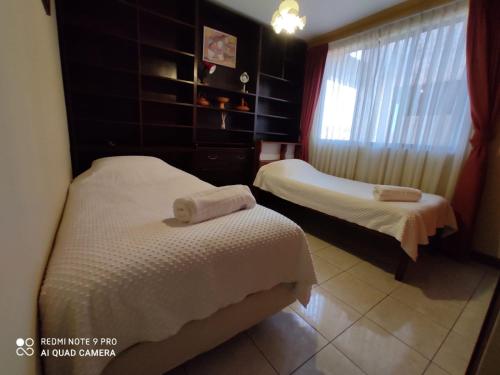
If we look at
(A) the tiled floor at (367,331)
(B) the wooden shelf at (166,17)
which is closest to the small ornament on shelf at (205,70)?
(B) the wooden shelf at (166,17)

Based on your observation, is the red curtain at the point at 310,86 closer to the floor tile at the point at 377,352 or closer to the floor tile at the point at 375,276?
the floor tile at the point at 375,276

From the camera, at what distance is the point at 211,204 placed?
102 centimetres

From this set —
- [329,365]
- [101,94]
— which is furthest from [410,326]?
[101,94]

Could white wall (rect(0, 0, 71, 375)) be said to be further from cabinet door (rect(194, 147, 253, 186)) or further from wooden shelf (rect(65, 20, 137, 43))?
cabinet door (rect(194, 147, 253, 186))

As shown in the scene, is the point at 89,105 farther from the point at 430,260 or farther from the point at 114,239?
the point at 430,260

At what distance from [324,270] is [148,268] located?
1.55 meters

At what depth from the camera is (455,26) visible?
2.05 meters

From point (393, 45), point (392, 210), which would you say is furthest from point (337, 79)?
point (392, 210)

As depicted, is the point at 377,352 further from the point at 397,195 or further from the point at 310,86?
the point at 310,86

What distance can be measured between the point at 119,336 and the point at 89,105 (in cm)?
243

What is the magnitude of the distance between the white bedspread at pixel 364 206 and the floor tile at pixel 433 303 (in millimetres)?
273

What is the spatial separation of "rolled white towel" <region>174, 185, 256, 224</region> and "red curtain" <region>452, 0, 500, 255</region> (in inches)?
86.7

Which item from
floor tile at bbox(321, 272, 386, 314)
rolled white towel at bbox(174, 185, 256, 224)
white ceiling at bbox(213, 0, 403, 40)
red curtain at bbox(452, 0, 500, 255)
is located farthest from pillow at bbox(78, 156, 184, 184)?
red curtain at bbox(452, 0, 500, 255)

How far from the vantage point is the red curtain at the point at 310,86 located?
3197 millimetres
